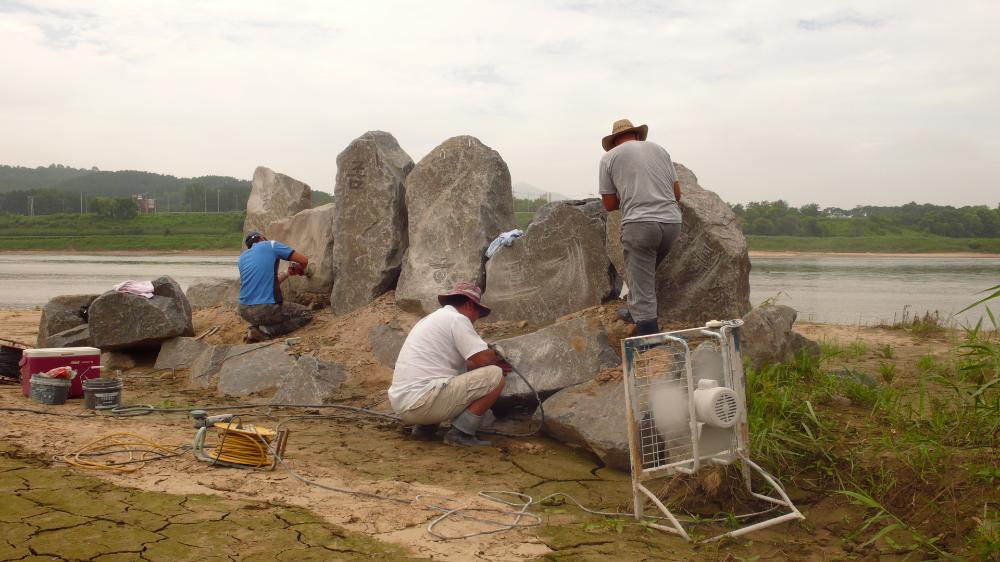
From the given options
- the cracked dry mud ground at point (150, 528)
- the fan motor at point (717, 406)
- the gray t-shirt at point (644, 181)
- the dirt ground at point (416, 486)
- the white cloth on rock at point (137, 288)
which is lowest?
the dirt ground at point (416, 486)

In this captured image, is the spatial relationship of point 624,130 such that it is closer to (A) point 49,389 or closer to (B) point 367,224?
(B) point 367,224

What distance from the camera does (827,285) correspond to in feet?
78.6

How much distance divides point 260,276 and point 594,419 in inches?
175

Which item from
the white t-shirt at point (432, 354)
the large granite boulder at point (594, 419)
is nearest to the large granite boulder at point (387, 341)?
the white t-shirt at point (432, 354)

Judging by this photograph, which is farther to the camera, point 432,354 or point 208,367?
point 208,367

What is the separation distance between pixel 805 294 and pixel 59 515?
64.3ft

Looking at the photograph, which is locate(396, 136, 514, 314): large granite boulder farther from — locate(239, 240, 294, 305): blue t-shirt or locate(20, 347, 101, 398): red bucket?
locate(20, 347, 101, 398): red bucket

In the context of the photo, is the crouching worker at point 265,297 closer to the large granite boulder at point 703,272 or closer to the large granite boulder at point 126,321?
the large granite boulder at point 126,321

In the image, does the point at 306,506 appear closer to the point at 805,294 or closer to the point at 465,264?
the point at 465,264

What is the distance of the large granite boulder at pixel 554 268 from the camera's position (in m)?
7.06

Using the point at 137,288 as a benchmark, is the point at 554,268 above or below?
above

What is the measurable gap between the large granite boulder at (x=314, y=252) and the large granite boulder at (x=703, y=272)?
3939 mm

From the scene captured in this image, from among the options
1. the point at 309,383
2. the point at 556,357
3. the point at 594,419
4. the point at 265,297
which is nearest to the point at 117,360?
the point at 265,297

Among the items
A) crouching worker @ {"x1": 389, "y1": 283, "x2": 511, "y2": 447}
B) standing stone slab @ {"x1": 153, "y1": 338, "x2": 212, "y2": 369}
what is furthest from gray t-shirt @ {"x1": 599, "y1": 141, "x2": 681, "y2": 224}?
standing stone slab @ {"x1": 153, "y1": 338, "x2": 212, "y2": 369}
